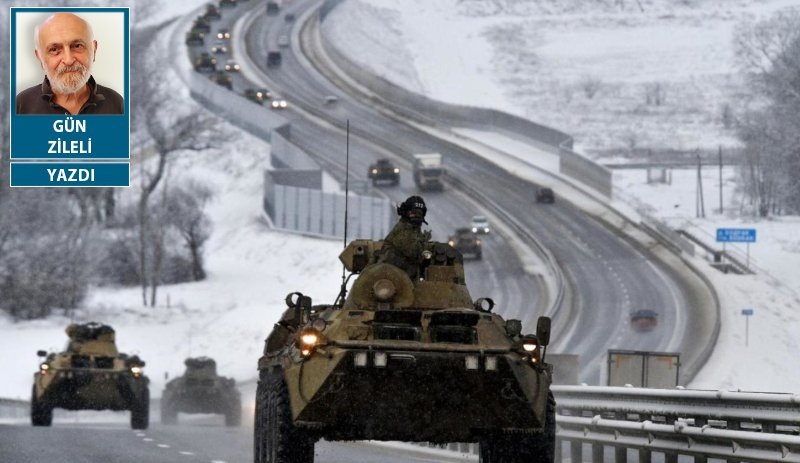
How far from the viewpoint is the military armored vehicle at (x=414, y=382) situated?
15883 millimetres

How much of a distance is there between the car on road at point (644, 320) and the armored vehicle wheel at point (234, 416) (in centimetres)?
3189

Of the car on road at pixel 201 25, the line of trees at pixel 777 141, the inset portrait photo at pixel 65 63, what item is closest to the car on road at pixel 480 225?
the line of trees at pixel 777 141

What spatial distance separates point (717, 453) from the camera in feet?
57.6

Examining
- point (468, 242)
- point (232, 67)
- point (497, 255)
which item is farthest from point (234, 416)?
point (232, 67)

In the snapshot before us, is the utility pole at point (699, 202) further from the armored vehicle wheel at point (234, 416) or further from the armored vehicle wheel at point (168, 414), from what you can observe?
the armored vehicle wheel at point (234, 416)

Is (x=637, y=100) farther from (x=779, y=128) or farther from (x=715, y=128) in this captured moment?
(x=779, y=128)

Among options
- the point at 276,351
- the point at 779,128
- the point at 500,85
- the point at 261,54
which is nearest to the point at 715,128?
the point at 500,85

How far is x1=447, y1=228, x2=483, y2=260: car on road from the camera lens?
263 feet

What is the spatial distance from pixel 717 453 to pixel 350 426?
12.3 feet

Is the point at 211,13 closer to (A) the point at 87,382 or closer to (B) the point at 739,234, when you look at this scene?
(B) the point at 739,234

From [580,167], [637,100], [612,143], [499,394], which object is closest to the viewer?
[499,394]

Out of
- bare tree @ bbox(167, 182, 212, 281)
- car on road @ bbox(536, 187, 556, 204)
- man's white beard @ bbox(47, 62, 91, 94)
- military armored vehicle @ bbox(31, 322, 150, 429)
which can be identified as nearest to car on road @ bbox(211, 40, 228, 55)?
bare tree @ bbox(167, 182, 212, 281)

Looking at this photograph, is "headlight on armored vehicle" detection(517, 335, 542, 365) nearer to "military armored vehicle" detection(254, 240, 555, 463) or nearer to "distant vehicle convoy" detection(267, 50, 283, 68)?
"military armored vehicle" detection(254, 240, 555, 463)

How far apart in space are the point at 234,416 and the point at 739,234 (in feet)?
140
